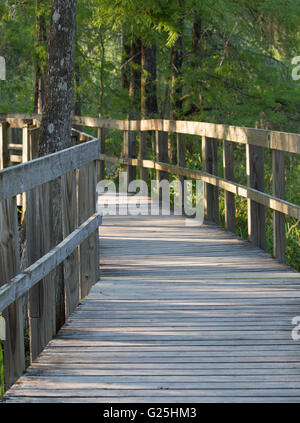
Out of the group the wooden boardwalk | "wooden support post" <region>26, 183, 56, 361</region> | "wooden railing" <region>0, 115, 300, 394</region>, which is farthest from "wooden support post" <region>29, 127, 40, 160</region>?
"wooden support post" <region>26, 183, 56, 361</region>

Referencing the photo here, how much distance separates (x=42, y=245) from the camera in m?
5.09

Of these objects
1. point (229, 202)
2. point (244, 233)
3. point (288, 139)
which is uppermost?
point (288, 139)

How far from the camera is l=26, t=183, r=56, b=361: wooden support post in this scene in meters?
4.99

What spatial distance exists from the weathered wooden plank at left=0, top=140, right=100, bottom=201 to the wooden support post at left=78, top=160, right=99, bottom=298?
16 cm

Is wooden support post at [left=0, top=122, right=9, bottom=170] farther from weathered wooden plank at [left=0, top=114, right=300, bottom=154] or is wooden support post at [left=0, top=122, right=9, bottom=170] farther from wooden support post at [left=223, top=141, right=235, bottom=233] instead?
wooden support post at [left=223, top=141, right=235, bottom=233]

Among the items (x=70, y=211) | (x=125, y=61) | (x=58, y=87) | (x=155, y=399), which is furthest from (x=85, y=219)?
(x=125, y=61)

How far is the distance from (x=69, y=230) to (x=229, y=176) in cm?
392

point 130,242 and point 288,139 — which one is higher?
point 288,139

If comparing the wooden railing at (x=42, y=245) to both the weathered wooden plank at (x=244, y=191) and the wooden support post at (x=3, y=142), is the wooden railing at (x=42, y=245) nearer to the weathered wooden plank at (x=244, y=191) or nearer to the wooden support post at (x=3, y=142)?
the weathered wooden plank at (x=244, y=191)

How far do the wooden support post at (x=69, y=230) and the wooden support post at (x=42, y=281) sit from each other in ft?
1.70

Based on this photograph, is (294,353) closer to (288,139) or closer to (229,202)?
→ (288,139)
